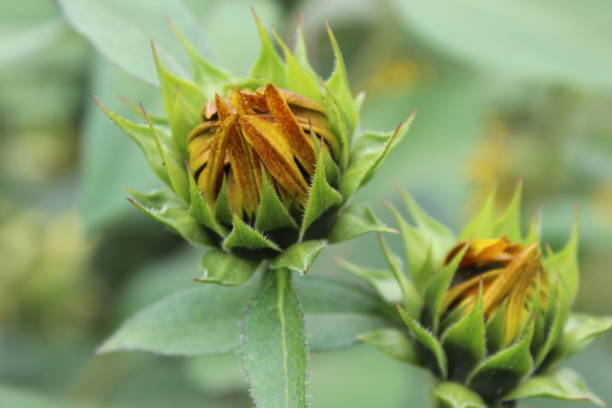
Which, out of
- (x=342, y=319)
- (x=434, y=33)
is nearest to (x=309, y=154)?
(x=342, y=319)

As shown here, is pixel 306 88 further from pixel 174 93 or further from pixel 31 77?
pixel 31 77

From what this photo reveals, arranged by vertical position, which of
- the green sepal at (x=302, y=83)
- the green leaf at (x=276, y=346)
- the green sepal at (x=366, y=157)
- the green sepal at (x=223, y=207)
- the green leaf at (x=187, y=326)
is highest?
the green sepal at (x=302, y=83)

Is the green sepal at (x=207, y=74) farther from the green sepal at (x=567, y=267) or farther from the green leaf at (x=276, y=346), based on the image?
the green sepal at (x=567, y=267)

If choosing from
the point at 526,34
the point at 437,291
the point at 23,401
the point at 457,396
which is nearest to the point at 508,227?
the point at 437,291

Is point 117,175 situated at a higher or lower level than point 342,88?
lower

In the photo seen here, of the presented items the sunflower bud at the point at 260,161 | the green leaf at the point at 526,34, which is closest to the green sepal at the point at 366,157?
Answer: the sunflower bud at the point at 260,161

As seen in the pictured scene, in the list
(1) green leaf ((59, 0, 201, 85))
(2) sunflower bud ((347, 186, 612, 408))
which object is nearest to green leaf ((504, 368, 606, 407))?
(2) sunflower bud ((347, 186, 612, 408))
